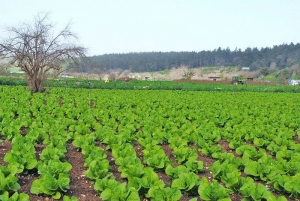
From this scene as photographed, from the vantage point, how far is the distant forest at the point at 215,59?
118444 millimetres

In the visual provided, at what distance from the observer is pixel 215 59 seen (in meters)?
143

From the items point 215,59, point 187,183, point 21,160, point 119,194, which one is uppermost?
point 215,59

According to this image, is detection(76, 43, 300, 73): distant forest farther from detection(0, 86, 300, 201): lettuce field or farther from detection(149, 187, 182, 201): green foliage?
detection(149, 187, 182, 201): green foliage

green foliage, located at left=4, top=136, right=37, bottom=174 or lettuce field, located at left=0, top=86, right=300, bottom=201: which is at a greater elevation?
green foliage, located at left=4, top=136, right=37, bottom=174

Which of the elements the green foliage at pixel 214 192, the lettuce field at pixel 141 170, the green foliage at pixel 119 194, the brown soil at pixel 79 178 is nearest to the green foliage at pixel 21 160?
the lettuce field at pixel 141 170

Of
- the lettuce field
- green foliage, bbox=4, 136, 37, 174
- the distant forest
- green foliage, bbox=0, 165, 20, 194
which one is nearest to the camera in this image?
green foliage, bbox=0, 165, 20, 194

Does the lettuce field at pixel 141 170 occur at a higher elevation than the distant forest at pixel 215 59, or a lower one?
lower

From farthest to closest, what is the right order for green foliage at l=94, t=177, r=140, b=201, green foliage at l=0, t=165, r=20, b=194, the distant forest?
the distant forest
green foliage at l=0, t=165, r=20, b=194
green foliage at l=94, t=177, r=140, b=201

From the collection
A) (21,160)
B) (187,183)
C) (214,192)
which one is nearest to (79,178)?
(21,160)

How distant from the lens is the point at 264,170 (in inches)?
211

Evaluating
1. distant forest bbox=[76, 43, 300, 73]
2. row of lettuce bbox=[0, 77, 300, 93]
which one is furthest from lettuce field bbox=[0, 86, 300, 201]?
distant forest bbox=[76, 43, 300, 73]

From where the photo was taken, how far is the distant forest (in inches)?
4663

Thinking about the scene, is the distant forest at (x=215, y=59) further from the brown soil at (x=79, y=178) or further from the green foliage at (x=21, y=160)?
the green foliage at (x=21, y=160)

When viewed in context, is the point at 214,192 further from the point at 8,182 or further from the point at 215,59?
the point at 215,59
